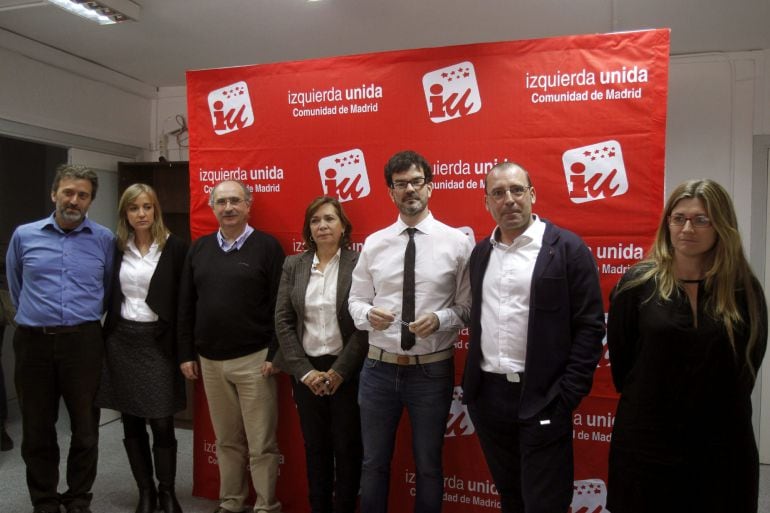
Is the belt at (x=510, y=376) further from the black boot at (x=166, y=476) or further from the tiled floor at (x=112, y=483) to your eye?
the tiled floor at (x=112, y=483)

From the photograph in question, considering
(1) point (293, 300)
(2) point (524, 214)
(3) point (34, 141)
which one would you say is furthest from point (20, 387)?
(2) point (524, 214)

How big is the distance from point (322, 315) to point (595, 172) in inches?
53.5

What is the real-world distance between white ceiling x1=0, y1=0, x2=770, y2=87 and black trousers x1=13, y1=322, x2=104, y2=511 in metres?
1.96

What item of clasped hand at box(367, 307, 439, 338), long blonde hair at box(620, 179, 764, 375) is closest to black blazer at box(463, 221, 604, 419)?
long blonde hair at box(620, 179, 764, 375)

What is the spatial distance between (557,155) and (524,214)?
670mm

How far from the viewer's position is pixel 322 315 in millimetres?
2467

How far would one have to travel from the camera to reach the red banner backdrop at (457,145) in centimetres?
241

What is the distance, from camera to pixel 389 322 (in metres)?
2.15

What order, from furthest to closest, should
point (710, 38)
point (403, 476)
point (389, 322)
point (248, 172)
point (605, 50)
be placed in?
point (710, 38) < point (248, 172) < point (403, 476) < point (605, 50) < point (389, 322)

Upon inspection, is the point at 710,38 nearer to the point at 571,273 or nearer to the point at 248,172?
the point at 571,273

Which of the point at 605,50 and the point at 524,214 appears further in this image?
the point at 605,50

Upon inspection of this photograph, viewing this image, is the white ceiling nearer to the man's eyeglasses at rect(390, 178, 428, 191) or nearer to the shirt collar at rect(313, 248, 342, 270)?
the man's eyeglasses at rect(390, 178, 428, 191)

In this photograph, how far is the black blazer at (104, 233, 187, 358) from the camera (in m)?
2.70

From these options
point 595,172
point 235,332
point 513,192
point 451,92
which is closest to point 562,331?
point 513,192
